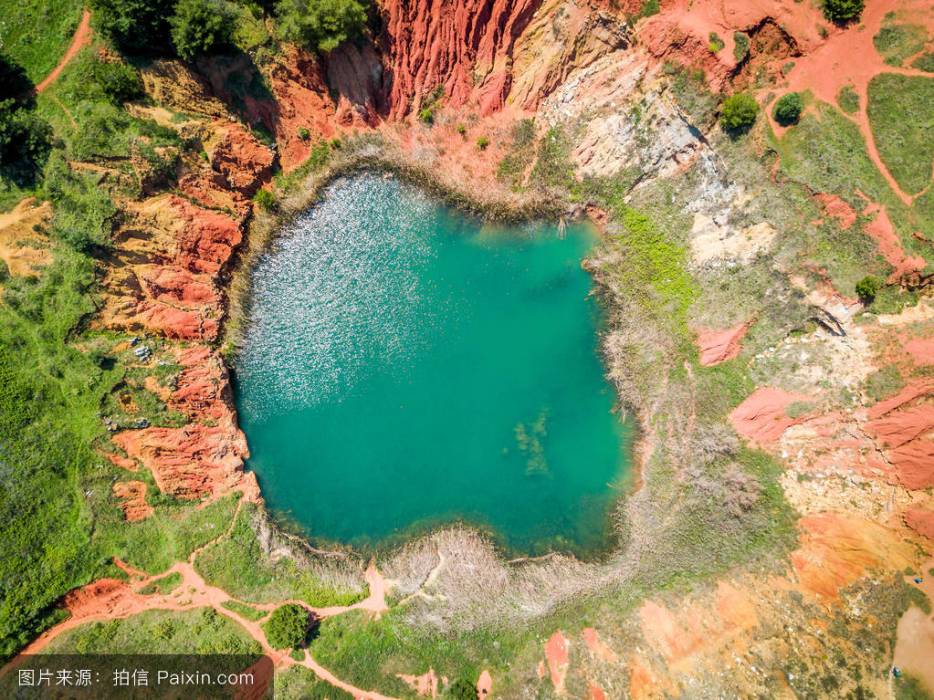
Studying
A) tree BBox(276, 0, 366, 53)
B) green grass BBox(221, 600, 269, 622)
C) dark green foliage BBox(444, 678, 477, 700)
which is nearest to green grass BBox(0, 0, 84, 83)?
tree BBox(276, 0, 366, 53)

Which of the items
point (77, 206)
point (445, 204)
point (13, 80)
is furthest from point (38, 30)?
point (445, 204)

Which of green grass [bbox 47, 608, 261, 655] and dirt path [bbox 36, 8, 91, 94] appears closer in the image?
dirt path [bbox 36, 8, 91, 94]

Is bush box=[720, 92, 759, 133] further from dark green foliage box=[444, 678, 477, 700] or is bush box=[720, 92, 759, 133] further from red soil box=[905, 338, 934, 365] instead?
dark green foliage box=[444, 678, 477, 700]

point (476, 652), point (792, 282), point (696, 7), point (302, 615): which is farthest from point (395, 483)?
point (696, 7)

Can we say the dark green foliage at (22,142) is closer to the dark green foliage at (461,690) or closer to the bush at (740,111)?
the bush at (740,111)

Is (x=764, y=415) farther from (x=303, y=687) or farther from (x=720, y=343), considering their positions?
(x=303, y=687)

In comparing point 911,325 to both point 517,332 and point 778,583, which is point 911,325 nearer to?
point 778,583

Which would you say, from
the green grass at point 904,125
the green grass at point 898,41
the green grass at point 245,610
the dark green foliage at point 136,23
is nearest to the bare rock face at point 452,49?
the dark green foliage at point 136,23
